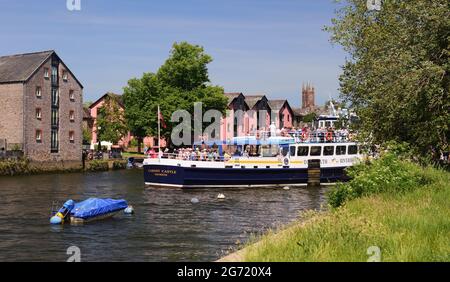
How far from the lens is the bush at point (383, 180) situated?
18.4 m

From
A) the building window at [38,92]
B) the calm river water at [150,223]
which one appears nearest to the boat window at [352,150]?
the calm river water at [150,223]

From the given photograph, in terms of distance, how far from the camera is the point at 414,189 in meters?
18.0

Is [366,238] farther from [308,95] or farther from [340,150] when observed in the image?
[308,95]

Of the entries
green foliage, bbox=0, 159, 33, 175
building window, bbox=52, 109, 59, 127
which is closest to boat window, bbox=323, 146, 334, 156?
green foliage, bbox=0, 159, 33, 175

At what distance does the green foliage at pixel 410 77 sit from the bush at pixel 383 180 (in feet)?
4.24

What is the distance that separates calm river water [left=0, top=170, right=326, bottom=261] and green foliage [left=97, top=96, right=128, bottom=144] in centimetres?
4384

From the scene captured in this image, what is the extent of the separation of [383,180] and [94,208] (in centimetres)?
1258

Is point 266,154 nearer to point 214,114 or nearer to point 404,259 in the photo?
point 214,114

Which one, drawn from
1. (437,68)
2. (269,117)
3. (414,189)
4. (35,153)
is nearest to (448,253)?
(414,189)

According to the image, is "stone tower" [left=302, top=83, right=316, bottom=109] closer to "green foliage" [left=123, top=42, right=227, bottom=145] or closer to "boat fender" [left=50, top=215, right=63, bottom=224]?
"green foliage" [left=123, top=42, right=227, bottom=145]

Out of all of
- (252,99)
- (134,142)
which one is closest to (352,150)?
(134,142)

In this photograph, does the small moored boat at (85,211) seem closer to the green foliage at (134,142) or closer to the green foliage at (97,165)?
the green foliage at (97,165)

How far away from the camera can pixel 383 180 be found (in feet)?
61.7

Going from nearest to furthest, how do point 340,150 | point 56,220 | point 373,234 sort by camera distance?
point 373,234, point 56,220, point 340,150
